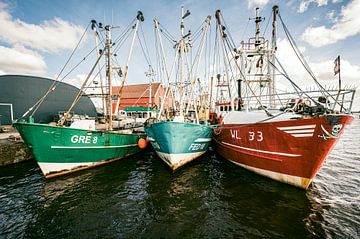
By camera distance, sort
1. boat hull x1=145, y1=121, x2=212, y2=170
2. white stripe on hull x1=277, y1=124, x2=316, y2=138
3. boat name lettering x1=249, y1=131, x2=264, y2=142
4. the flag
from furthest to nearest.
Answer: boat hull x1=145, y1=121, x2=212, y2=170 < boat name lettering x1=249, y1=131, x2=264, y2=142 < white stripe on hull x1=277, y1=124, x2=316, y2=138 < the flag

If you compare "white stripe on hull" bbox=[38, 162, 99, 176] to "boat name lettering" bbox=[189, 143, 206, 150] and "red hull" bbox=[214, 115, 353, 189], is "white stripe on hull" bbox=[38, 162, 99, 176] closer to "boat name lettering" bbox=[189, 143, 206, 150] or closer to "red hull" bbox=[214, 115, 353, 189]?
"boat name lettering" bbox=[189, 143, 206, 150]

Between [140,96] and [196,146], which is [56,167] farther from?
[140,96]

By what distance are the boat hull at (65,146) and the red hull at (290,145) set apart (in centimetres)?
873

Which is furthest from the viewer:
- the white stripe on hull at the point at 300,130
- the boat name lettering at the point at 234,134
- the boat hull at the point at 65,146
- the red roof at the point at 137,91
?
the red roof at the point at 137,91

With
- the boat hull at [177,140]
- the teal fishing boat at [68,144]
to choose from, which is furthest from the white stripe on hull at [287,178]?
the teal fishing boat at [68,144]

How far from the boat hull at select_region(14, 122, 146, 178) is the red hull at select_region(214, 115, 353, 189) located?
28.6 ft

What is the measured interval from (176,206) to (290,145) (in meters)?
5.47

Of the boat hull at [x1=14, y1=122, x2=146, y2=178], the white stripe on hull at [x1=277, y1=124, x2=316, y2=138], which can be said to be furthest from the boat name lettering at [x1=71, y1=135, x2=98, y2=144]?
the white stripe on hull at [x1=277, y1=124, x2=316, y2=138]

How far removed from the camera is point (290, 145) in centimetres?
695

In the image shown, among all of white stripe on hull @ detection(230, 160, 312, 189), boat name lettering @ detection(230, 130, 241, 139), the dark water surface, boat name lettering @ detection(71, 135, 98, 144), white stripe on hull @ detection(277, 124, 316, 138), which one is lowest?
the dark water surface

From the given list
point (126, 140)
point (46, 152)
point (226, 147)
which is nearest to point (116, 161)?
point (126, 140)

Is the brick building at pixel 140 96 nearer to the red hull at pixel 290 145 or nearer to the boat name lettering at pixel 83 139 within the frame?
the boat name lettering at pixel 83 139

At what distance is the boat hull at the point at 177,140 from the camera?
29.0 feet

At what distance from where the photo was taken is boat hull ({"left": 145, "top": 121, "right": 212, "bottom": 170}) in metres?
8.83
